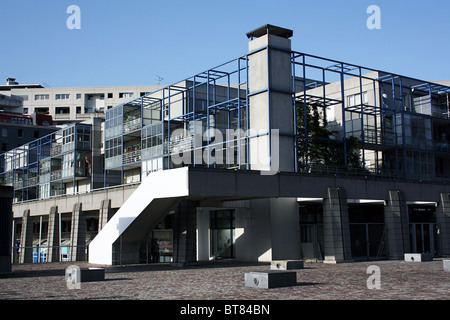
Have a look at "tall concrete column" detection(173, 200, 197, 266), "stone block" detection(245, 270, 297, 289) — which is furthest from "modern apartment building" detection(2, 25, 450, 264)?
"stone block" detection(245, 270, 297, 289)

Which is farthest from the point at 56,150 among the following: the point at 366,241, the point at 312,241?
the point at 366,241

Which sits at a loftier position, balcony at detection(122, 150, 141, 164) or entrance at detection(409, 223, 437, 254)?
balcony at detection(122, 150, 141, 164)

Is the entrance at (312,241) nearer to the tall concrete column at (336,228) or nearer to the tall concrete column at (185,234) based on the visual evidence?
the tall concrete column at (336,228)

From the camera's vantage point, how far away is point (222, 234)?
37750 mm

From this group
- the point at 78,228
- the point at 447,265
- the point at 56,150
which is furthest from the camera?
the point at 56,150

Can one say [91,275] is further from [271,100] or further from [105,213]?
[105,213]

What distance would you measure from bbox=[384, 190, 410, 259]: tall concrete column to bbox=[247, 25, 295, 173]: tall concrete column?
7.36 meters

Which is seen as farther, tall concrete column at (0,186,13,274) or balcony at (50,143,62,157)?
balcony at (50,143,62,157)

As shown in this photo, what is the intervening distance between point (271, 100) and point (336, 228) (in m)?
9.37

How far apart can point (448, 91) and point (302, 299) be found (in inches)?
1781

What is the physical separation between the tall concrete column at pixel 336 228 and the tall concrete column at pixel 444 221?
402 inches

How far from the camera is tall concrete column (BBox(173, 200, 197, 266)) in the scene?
3144cm

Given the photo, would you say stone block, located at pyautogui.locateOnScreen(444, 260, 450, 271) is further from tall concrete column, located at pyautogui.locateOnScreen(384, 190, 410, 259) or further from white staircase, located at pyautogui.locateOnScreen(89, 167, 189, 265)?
white staircase, located at pyautogui.locateOnScreen(89, 167, 189, 265)

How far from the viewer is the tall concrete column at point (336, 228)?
32.4 m
